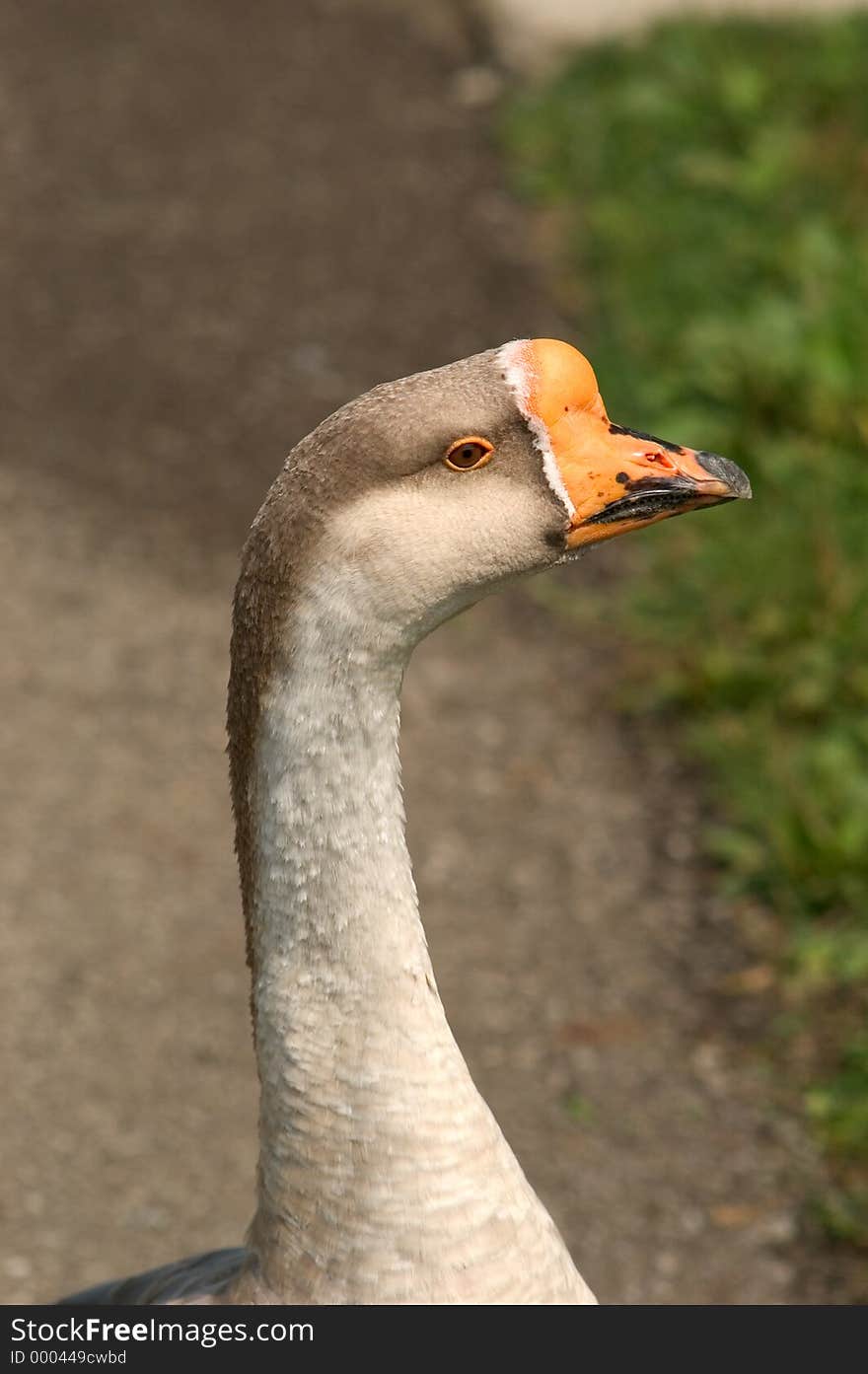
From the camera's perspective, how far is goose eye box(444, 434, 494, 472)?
2648 mm

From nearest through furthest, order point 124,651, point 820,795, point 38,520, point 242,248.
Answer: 1. point 820,795
2. point 124,651
3. point 38,520
4. point 242,248

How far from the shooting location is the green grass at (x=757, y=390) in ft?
17.7

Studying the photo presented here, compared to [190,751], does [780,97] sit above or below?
above

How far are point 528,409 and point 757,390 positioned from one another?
4727 millimetres

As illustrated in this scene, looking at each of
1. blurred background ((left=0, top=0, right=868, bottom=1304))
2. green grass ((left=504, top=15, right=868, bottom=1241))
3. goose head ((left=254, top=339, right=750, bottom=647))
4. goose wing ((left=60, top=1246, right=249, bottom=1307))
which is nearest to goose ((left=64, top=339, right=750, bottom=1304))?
goose head ((left=254, top=339, right=750, bottom=647))

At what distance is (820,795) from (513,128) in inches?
216

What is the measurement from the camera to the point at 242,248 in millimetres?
9211

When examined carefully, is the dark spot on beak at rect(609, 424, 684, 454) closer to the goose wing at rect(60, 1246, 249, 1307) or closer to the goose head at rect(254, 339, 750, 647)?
the goose head at rect(254, 339, 750, 647)

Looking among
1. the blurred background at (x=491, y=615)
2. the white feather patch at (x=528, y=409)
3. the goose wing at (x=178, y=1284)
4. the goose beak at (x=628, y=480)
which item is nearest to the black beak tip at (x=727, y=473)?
the goose beak at (x=628, y=480)

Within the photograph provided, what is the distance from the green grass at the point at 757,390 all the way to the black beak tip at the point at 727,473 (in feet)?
7.66

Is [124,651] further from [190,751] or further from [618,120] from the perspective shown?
[618,120]

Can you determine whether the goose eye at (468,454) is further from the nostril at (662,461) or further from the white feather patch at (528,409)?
the nostril at (662,461)

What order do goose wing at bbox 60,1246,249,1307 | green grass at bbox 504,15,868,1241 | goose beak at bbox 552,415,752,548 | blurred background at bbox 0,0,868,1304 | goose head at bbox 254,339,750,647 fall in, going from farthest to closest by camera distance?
green grass at bbox 504,15,868,1241 → blurred background at bbox 0,0,868,1304 → goose wing at bbox 60,1246,249,1307 → goose beak at bbox 552,415,752,548 → goose head at bbox 254,339,750,647

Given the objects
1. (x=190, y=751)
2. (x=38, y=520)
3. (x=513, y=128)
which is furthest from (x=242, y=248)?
(x=190, y=751)
